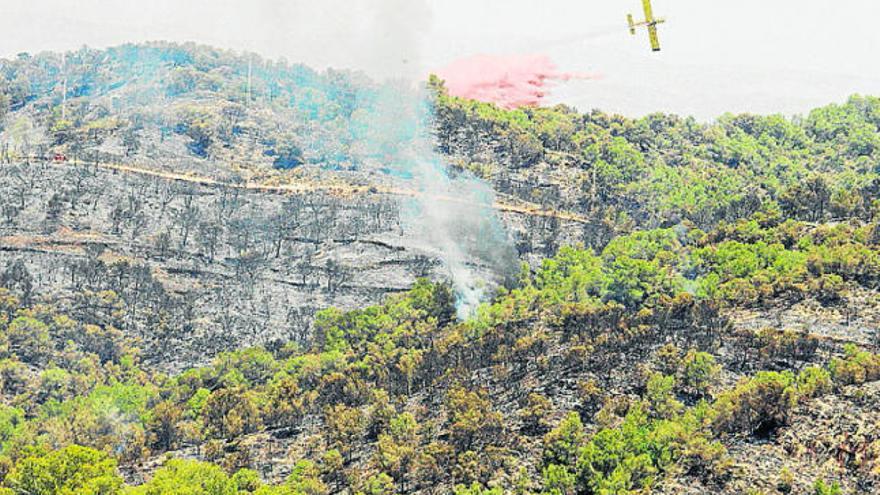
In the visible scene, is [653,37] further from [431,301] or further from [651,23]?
[431,301]

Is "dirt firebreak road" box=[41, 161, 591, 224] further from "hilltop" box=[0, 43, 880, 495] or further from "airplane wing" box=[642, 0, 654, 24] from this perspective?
"airplane wing" box=[642, 0, 654, 24]

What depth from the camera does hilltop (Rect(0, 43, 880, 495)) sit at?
82.2 m

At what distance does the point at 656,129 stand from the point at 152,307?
3092 inches

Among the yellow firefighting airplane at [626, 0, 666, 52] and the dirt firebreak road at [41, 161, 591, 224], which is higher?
the yellow firefighting airplane at [626, 0, 666, 52]

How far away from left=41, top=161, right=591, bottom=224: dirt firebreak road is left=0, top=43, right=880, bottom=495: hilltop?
21.1 inches

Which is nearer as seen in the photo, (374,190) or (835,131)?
(374,190)

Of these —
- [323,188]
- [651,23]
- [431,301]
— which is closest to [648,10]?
[651,23]

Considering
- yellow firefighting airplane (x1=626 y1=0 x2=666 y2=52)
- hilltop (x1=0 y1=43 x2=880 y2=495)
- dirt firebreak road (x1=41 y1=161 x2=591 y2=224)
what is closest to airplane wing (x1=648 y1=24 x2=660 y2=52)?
yellow firefighting airplane (x1=626 y1=0 x2=666 y2=52)

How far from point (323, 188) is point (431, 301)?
37.3 meters

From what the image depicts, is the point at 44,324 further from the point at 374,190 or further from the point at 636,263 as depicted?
the point at 636,263

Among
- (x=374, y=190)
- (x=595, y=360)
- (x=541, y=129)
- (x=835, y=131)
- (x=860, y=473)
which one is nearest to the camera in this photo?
(x=860, y=473)

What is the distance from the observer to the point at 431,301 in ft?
415

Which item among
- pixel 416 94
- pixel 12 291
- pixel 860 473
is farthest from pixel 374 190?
pixel 860 473

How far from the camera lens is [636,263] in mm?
118500
